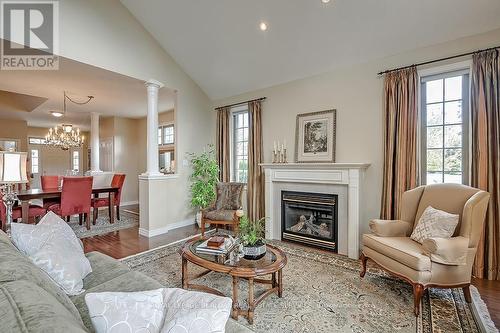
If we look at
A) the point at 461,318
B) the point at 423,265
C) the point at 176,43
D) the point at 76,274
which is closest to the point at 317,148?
the point at 423,265

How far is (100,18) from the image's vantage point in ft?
12.4

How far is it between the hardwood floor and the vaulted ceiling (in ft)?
9.27

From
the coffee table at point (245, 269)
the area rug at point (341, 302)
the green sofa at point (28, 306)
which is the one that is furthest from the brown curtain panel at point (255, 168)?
the green sofa at point (28, 306)

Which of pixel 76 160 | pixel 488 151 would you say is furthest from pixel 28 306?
pixel 76 160

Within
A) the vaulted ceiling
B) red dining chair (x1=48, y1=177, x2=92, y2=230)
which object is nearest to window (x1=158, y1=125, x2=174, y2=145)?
the vaulted ceiling

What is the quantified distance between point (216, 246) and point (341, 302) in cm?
126

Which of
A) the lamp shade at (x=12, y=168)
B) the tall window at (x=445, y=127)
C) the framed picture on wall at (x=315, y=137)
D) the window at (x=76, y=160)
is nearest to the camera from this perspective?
the lamp shade at (x=12, y=168)

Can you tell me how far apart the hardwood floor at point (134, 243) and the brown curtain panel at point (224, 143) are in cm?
126

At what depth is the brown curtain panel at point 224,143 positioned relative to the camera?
530 centimetres

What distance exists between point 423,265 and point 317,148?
2280 millimetres

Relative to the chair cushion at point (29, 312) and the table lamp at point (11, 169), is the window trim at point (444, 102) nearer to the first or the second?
the chair cushion at point (29, 312)

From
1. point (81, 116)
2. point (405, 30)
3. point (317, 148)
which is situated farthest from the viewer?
point (81, 116)

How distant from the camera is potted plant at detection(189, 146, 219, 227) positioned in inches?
197

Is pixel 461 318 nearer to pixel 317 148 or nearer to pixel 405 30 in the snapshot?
pixel 317 148
